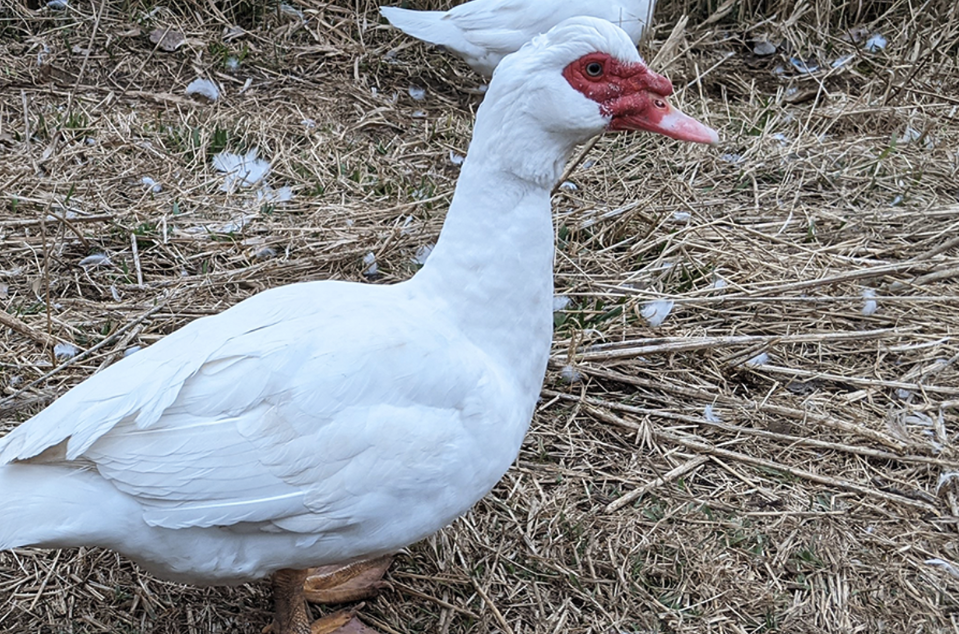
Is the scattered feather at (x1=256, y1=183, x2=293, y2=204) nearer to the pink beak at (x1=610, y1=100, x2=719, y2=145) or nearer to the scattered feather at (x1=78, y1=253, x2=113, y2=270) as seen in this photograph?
the scattered feather at (x1=78, y1=253, x2=113, y2=270)

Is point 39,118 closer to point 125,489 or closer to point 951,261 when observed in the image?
point 125,489

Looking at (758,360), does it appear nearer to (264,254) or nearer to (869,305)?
(869,305)

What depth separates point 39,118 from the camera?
468cm

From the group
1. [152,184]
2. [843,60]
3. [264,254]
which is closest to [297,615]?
[264,254]

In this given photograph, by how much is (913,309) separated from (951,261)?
387 mm

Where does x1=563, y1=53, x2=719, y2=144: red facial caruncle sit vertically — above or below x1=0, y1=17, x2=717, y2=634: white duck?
above

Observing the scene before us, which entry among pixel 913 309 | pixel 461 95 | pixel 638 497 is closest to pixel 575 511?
pixel 638 497

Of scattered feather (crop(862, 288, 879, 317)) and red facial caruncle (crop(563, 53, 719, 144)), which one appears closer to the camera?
red facial caruncle (crop(563, 53, 719, 144))

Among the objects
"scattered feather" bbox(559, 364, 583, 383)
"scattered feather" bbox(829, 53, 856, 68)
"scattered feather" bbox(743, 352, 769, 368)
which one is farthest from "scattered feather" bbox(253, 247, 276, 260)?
"scattered feather" bbox(829, 53, 856, 68)

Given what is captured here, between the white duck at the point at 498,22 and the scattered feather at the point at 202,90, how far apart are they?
1.04m

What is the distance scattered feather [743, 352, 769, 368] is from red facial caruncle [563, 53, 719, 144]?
1.40m

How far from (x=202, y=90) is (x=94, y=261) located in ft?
5.48

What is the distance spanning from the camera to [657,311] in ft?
12.3

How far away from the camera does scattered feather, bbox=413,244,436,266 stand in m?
3.95
